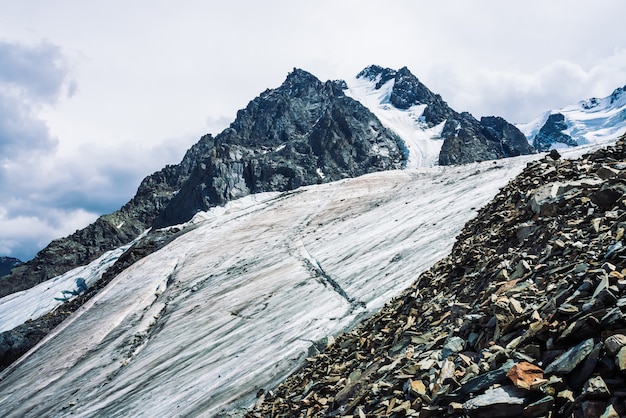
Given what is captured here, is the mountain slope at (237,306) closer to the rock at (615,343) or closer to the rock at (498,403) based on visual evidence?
the rock at (498,403)

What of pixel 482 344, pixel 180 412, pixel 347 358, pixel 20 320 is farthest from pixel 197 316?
pixel 20 320

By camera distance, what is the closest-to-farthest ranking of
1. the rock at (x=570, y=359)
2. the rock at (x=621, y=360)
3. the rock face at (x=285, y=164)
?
the rock at (x=621, y=360) → the rock at (x=570, y=359) → the rock face at (x=285, y=164)

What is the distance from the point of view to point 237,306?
24422mm

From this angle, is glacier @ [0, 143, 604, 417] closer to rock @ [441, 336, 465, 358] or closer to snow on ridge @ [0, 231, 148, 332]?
rock @ [441, 336, 465, 358]

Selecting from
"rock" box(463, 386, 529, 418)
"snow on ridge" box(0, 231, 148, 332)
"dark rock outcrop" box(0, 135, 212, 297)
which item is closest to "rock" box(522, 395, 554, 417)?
"rock" box(463, 386, 529, 418)

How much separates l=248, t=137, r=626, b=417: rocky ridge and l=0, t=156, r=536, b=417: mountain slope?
3.62m

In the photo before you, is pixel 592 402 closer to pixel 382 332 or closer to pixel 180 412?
pixel 382 332

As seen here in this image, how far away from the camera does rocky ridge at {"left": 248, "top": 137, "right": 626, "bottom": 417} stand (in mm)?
5645

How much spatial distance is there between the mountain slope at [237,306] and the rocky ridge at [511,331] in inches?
143

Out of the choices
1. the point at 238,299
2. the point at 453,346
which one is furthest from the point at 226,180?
the point at 453,346

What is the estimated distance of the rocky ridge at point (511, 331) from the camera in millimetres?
5645

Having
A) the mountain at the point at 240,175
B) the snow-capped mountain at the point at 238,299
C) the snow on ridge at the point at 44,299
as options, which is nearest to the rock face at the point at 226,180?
the mountain at the point at 240,175

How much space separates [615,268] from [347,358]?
7736 millimetres

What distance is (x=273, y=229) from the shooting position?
39.1 m
